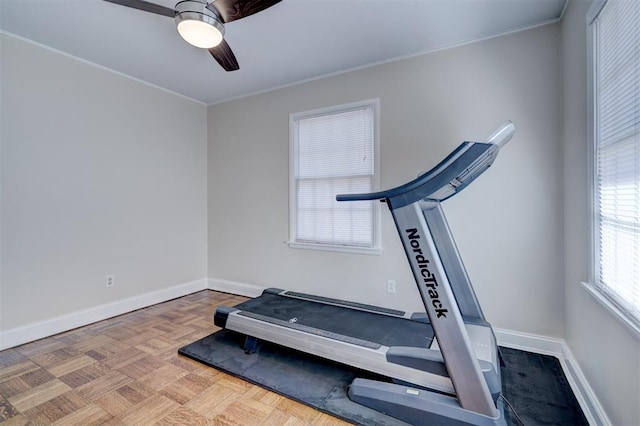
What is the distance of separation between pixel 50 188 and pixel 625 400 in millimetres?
4060

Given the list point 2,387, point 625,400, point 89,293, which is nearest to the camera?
point 625,400

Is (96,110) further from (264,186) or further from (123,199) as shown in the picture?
(264,186)

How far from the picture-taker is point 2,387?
1.87 meters

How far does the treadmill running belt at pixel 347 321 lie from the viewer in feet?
6.69

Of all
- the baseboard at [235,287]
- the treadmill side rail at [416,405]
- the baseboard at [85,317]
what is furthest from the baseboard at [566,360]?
the baseboard at [85,317]

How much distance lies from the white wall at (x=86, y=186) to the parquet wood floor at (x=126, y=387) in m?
0.53

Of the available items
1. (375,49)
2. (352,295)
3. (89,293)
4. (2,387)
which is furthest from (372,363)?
(89,293)

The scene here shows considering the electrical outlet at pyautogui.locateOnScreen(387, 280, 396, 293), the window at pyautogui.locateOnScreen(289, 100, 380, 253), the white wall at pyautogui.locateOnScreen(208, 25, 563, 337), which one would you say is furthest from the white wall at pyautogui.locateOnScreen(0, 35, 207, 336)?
the electrical outlet at pyautogui.locateOnScreen(387, 280, 396, 293)

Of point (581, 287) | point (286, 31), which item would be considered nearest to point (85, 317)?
point (286, 31)

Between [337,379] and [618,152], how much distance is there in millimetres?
1964

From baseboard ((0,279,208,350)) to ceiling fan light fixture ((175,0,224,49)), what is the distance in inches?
106

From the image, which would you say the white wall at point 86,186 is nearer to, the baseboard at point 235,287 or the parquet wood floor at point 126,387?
the baseboard at point 235,287

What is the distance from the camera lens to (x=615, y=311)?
52.4 inches

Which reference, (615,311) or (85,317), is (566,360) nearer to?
(615,311)
